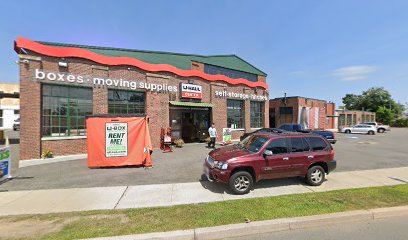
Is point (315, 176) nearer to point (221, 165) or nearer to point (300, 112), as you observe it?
point (221, 165)

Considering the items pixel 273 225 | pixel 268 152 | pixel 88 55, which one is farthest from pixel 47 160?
pixel 273 225

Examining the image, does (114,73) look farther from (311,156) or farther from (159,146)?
(311,156)

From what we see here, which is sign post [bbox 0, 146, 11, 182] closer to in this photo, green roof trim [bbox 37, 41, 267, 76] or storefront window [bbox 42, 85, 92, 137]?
storefront window [bbox 42, 85, 92, 137]

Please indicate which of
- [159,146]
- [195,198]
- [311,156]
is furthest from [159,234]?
[159,146]

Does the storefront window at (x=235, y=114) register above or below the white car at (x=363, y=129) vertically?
above

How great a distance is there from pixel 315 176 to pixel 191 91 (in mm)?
11090

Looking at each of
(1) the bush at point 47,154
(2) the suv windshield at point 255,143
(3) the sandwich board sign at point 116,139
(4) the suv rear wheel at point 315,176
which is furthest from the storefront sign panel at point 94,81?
(4) the suv rear wheel at point 315,176

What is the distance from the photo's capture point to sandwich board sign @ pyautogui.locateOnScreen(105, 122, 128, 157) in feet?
29.3

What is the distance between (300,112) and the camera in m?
30.2

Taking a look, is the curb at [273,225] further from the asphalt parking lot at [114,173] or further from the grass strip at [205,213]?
the asphalt parking lot at [114,173]

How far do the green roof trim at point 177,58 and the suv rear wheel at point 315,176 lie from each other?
49.6 feet

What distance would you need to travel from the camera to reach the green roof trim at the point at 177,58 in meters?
15.0

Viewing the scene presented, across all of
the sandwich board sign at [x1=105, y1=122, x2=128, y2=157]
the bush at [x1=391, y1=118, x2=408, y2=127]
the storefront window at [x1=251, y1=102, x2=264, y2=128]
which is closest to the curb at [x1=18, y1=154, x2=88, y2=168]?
the sandwich board sign at [x1=105, y1=122, x2=128, y2=157]

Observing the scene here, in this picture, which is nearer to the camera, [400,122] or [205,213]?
[205,213]
